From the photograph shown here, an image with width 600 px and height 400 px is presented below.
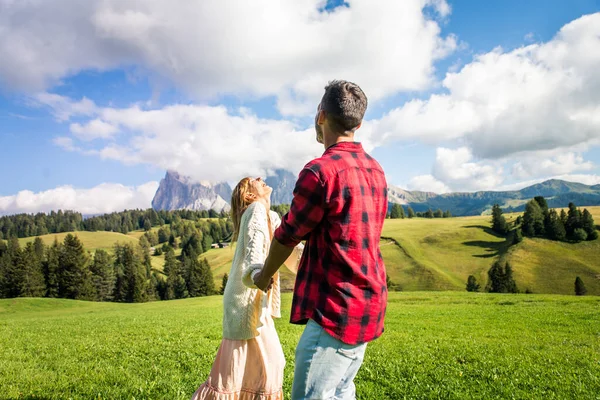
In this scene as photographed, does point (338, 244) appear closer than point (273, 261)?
Yes

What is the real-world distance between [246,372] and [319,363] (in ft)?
8.32

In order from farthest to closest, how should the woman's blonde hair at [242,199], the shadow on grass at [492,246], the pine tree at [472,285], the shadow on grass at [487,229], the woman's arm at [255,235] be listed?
the shadow on grass at [487,229] → the shadow on grass at [492,246] → the pine tree at [472,285] → the woman's blonde hair at [242,199] → the woman's arm at [255,235]

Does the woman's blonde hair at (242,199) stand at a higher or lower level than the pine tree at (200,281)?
higher

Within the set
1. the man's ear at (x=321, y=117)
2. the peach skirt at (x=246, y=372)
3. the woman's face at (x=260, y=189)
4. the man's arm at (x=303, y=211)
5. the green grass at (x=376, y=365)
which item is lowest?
the green grass at (x=376, y=365)

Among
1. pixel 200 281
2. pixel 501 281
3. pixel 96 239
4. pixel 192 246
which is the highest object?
pixel 96 239

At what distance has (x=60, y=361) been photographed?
9.63 meters

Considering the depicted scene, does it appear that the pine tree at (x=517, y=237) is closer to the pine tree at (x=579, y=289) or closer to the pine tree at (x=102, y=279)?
the pine tree at (x=579, y=289)

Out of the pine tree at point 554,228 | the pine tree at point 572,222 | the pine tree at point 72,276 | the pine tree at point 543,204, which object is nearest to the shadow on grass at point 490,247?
the pine tree at point 554,228

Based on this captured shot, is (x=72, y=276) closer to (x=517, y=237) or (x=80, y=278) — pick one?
(x=80, y=278)

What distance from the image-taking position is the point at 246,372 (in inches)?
192

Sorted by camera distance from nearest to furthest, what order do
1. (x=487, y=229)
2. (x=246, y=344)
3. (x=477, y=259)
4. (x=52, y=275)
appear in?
1. (x=246, y=344)
2. (x=52, y=275)
3. (x=477, y=259)
4. (x=487, y=229)

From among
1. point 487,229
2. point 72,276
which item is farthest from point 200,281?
point 487,229

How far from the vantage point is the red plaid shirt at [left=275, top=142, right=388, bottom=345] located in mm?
2672

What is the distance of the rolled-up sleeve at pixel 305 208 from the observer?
2.64 meters
